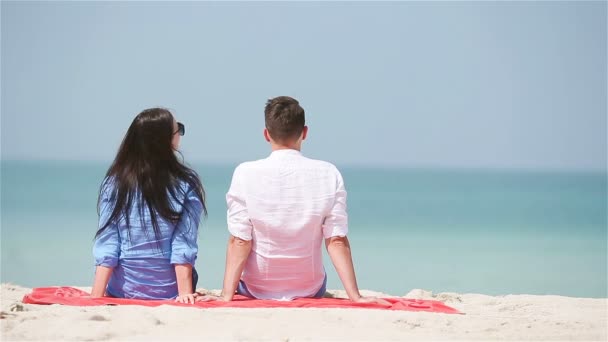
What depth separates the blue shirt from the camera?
4914mm

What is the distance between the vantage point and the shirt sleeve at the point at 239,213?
4.88m

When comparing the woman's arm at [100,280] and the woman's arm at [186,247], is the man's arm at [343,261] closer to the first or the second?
the woman's arm at [186,247]

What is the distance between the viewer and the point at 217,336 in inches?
164

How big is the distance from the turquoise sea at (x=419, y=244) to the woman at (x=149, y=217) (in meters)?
4.42

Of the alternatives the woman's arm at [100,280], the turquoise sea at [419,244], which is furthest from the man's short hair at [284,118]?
the turquoise sea at [419,244]

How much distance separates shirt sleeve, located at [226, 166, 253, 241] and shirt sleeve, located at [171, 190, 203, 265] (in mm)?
195

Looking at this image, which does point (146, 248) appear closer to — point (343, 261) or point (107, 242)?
point (107, 242)

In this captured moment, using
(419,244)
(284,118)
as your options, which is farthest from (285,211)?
(419,244)

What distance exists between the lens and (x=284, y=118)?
490 cm

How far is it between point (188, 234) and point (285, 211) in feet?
1.71

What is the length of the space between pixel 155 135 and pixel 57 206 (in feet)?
50.9

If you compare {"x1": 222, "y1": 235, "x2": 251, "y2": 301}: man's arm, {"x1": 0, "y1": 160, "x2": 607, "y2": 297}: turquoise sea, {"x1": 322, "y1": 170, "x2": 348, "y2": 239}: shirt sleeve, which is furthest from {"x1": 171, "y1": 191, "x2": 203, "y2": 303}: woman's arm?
{"x1": 0, "y1": 160, "x2": 607, "y2": 297}: turquoise sea

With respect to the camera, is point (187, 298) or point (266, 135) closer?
point (187, 298)

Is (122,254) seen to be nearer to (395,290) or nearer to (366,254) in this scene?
(395,290)
